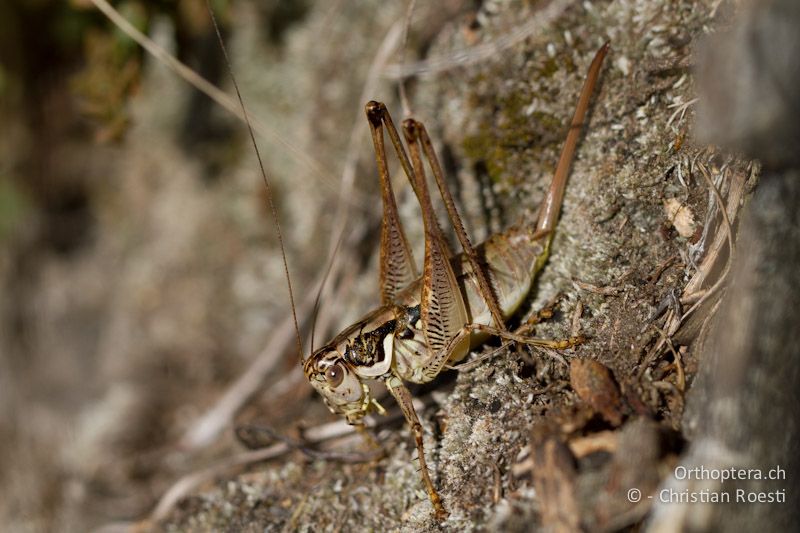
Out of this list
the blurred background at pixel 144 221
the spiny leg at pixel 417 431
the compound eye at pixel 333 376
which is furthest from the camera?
the blurred background at pixel 144 221

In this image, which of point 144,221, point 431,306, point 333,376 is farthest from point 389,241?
point 144,221

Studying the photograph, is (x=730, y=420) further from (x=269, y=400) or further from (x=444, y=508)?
(x=269, y=400)

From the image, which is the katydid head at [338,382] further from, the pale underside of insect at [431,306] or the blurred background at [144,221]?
the blurred background at [144,221]

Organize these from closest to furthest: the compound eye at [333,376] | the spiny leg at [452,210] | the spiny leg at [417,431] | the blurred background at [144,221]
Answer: the spiny leg at [417,431] < the spiny leg at [452,210] < the compound eye at [333,376] < the blurred background at [144,221]

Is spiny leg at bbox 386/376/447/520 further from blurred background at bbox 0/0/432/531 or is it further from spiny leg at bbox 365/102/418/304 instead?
blurred background at bbox 0/0/432/531

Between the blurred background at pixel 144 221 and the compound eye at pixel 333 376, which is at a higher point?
the blurred background at pixel 144 221

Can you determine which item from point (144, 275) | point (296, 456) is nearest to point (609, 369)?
point (296, 456)

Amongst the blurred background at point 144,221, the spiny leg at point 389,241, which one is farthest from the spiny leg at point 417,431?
the blurred background at point 144,221

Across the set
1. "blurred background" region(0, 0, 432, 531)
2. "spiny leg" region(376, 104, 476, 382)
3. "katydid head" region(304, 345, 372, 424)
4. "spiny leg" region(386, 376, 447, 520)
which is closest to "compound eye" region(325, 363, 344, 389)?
"katydid head" region(304, 345, 372, 424)
